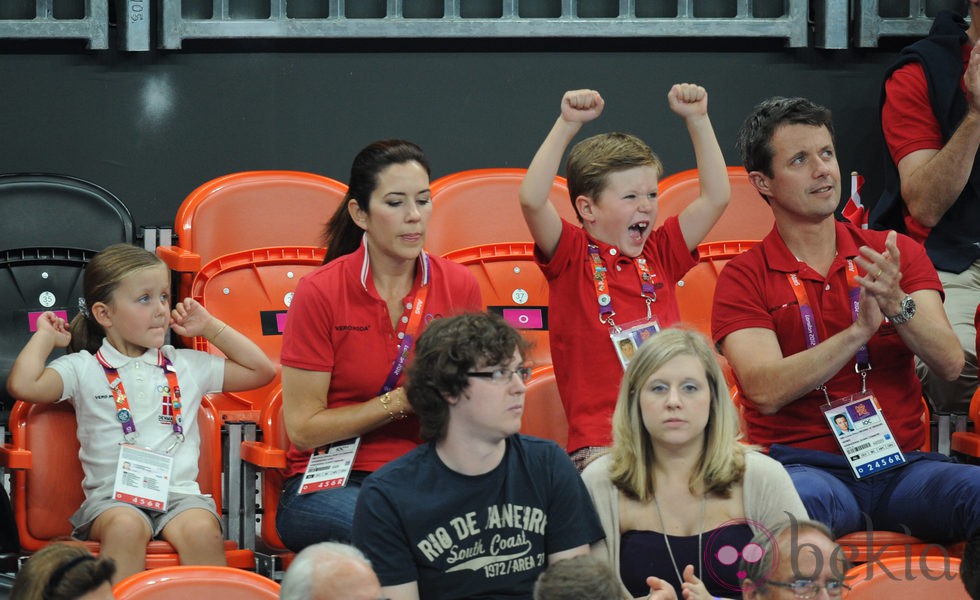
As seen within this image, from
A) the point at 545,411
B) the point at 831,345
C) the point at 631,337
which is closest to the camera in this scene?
the point at 831,345

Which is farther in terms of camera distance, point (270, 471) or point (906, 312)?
point (270, 471)

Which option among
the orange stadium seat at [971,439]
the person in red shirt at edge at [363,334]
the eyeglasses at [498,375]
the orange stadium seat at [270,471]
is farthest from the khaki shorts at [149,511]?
the orange stadium seat at [971,439]

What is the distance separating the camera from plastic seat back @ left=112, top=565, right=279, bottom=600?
2469mm

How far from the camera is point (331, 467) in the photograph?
332 centimetres

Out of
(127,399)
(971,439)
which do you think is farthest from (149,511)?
(971,439)

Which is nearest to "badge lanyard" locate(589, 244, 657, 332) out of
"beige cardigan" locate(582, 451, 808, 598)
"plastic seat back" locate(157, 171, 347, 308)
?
"beige cardigan" locate(582, 451, 808, 598)

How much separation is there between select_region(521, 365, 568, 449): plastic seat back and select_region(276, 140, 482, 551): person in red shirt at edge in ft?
0.87

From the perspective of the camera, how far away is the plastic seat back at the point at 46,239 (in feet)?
14.4

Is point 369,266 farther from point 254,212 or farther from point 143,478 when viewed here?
point 254,212

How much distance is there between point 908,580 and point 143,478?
195 cm

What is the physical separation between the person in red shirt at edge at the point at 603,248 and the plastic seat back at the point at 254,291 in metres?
1.12

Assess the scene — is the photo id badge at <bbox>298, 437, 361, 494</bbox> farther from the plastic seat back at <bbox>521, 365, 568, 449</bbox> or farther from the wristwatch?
the wristwatch

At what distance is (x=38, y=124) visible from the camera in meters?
5.08

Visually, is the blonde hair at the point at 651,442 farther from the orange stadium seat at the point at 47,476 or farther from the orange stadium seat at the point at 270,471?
Result: the orange stadium seat at the point at 47,476
